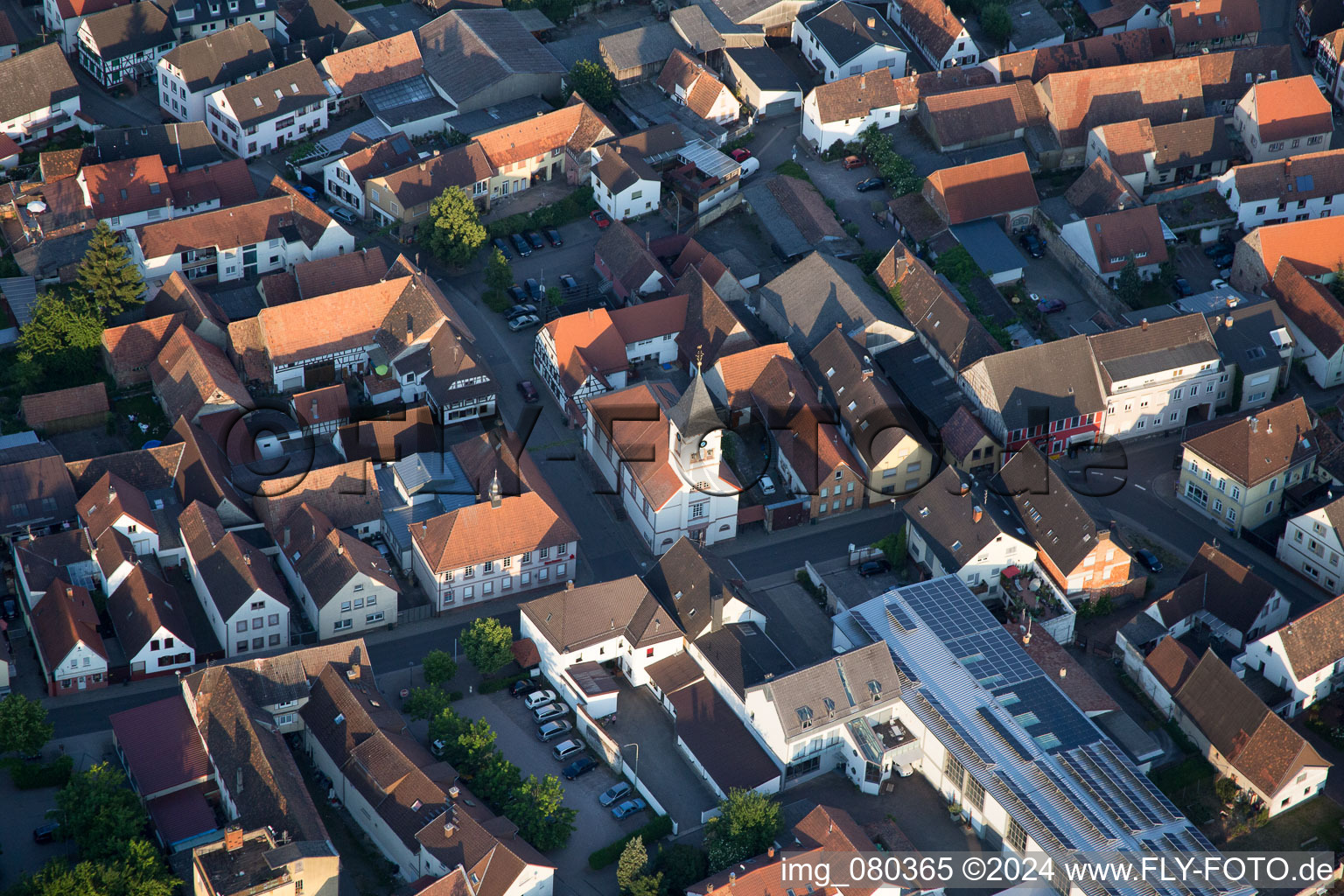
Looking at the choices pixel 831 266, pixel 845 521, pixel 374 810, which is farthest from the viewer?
pixel 831 266

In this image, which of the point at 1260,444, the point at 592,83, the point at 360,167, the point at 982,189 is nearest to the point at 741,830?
the point at 1260,444

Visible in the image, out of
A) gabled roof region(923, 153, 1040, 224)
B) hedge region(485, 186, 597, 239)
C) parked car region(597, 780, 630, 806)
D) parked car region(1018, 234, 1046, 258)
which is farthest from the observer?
hedge region(485, 186, 597, 239)

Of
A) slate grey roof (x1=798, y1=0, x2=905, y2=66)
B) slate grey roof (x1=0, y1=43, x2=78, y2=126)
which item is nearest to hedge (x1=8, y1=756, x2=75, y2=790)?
slate grey roof (x1=0, y1=43, x2=78, y2=126)

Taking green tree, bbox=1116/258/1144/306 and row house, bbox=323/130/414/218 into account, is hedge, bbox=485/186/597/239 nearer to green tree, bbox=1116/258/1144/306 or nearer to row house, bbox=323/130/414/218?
row house, bbox=323/130/414/218

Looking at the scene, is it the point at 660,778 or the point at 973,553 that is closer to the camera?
the point at 660,778

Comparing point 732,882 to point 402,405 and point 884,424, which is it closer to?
point 884,424

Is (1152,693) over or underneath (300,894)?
underneath

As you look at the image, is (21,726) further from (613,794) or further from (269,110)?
(269,110)

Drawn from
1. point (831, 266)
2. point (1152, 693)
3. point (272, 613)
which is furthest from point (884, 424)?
point (272, 613)
